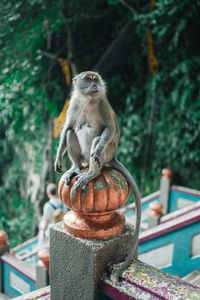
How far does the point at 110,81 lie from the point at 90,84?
5631mm

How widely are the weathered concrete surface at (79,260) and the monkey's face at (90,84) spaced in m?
0.91

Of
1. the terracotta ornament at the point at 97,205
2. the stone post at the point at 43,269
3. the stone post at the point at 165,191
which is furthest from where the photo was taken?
the stone post at the point at 165,191

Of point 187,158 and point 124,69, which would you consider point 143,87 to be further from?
point 187,158

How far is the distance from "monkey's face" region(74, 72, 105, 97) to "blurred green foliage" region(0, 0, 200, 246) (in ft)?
11.8

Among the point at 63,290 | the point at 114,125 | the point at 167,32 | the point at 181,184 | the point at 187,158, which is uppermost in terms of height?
the point at 167,32

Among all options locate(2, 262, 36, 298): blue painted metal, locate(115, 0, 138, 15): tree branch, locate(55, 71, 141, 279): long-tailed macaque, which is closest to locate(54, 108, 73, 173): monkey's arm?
locate(55, 71, 141, 279): long-tailed macaque

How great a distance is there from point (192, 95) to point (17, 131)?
437 centimetres

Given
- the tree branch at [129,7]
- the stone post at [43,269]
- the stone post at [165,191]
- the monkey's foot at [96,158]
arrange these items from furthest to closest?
the tree branch at [129,7] < the stone post at [165,191] < the stone post at [43,269] < the monkey's foot at [96,158]

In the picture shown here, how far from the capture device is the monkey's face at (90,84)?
6.44 feet

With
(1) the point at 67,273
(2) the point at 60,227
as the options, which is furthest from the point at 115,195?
(1) the point at 67,273

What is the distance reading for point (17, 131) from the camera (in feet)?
25.1

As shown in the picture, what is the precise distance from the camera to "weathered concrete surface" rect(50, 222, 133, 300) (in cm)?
132

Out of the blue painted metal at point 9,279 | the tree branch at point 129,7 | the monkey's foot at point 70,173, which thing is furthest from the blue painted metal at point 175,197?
the tree branch at point 129,7

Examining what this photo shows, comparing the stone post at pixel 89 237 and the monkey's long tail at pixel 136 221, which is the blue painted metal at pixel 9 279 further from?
the monkey's long tail at pixel 136 221
